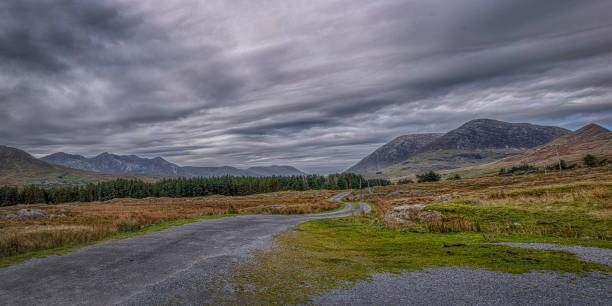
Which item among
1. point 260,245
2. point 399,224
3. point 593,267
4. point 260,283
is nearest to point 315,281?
point 260,283

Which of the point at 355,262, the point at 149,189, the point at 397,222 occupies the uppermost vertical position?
the point at 149,189

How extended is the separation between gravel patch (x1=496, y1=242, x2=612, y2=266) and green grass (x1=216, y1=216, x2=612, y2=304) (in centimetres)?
52

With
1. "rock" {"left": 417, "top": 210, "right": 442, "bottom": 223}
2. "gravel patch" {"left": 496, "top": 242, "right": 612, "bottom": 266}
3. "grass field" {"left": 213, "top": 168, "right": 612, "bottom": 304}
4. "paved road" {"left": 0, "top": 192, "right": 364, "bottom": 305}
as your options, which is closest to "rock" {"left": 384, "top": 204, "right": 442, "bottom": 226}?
"rock" {"left": 417, "top": 210, "right": 442, "bottom": 223}

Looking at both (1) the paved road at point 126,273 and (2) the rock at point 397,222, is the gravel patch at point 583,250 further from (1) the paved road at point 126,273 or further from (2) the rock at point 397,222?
(1) the paved road at point 126,273

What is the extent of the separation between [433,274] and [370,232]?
10360 mm

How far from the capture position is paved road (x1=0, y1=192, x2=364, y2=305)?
26.1 feet

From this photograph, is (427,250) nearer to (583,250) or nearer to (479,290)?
(479,290)

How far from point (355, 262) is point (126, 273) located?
8.74 meters

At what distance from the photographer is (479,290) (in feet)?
25.4

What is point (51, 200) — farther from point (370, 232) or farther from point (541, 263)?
point (541, 263)

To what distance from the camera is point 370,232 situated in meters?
19.5

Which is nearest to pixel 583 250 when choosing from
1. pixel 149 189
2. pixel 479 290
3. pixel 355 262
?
pixel 479 290

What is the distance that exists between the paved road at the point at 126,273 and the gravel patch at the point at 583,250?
41.4ft

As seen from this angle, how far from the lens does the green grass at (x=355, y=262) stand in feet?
27.5
